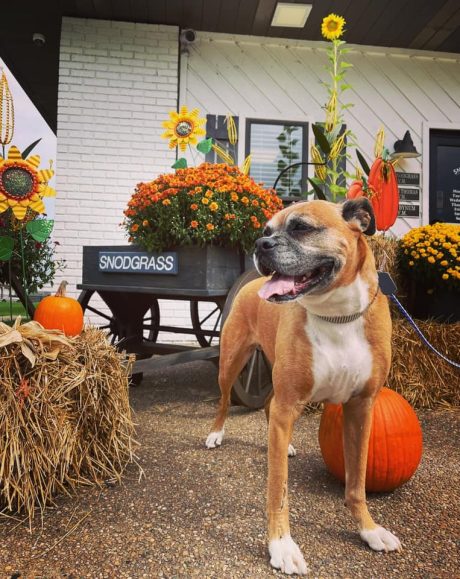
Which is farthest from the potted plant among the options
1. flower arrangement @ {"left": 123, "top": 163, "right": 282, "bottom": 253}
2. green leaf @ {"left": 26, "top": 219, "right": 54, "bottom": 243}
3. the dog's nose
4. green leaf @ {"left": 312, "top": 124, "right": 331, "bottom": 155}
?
green leaf @ {"left": 26, "top": 219, "right": 54, "bottom": 243}

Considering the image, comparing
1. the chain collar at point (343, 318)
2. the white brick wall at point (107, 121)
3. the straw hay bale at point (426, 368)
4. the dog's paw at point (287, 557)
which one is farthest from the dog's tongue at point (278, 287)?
the white brick wall at point (107, 121)

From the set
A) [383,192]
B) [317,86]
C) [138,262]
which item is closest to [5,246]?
[138,262]

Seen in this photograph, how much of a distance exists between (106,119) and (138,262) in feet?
11.9

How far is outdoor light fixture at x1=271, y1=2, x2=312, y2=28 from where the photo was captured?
551cm

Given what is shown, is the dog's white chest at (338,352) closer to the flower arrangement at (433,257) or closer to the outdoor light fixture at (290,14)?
the flower arrangement at (433,257)

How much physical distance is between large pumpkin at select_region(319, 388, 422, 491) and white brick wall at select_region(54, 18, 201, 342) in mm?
4054

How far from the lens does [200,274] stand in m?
2.87

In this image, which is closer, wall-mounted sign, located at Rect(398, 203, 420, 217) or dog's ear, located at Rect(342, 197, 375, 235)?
dog's ear, located at Rect(342, 197, 375, 235)

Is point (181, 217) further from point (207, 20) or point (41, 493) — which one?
point (207, 20)

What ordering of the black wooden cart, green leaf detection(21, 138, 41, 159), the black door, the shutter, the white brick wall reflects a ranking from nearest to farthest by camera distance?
1. green leaf detection(21, 138, 41, 159)
2. the black wooden cart
3. the white brick wall
4. the shutter
5. the black door

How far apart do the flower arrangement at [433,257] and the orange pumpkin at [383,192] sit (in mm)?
307

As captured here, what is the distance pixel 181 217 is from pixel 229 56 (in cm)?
409

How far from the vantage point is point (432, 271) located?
335cm

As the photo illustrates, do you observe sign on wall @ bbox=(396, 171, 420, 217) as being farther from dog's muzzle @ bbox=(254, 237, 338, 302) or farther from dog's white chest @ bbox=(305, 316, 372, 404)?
dog's muzzle @ bbox=(254, 237, 338, 302)
